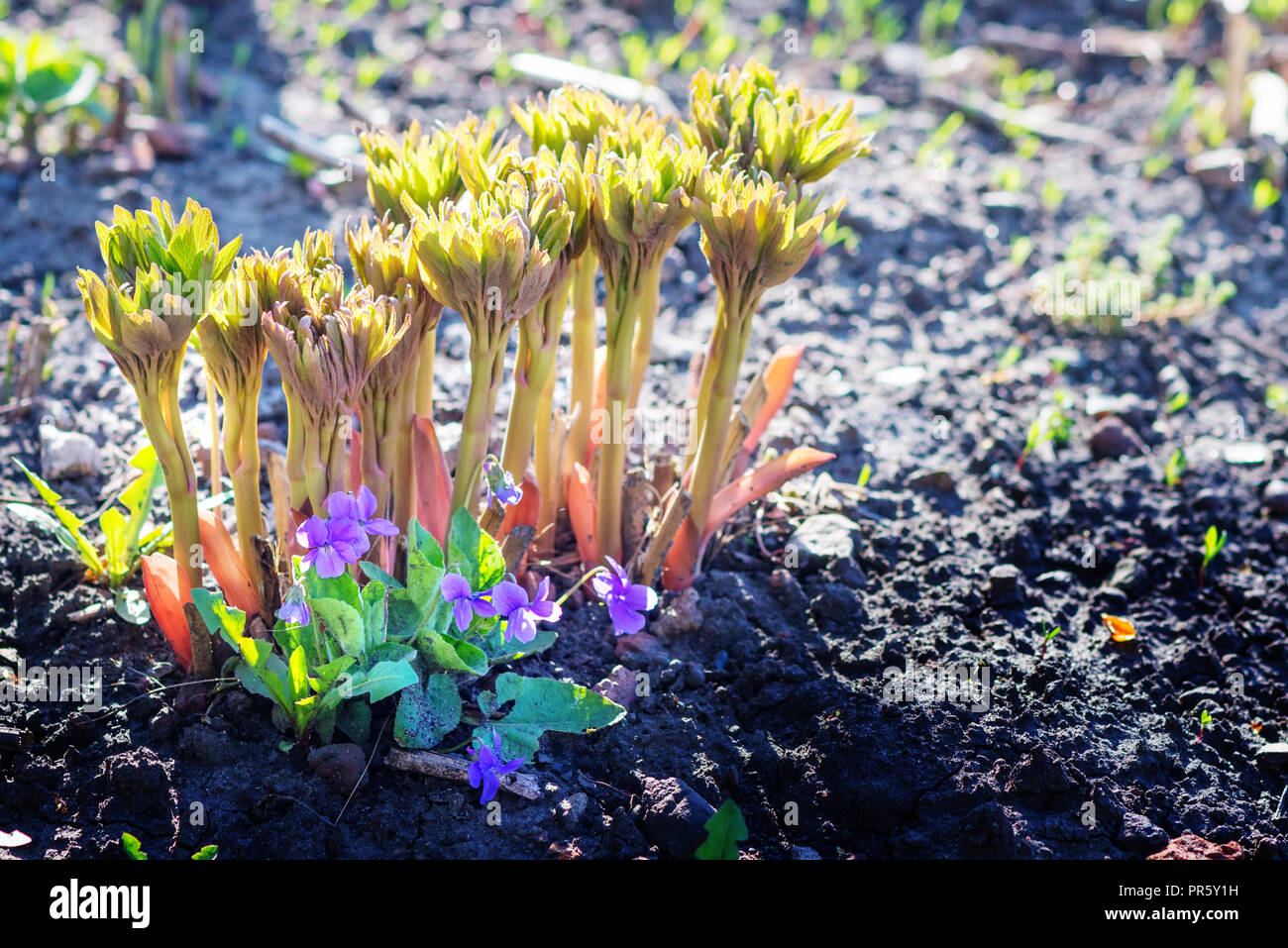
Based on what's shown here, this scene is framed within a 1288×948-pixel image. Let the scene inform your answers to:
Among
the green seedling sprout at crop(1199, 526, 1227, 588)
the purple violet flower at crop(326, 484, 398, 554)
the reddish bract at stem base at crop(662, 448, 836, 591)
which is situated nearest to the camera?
Answer: the purple violet flower at crop(326, 484, 398, 554)

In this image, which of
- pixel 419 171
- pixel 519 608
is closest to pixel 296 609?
pixel 519 608

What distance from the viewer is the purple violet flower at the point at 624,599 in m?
2.15

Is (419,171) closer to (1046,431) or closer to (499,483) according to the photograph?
(499,483)

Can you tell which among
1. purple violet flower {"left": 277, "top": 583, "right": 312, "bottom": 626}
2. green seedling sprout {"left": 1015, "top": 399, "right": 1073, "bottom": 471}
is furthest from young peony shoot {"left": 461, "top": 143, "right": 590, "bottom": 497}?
green seedling sprout {"left": 1015, "top": 399, "right": 1073, "bottom": 471}

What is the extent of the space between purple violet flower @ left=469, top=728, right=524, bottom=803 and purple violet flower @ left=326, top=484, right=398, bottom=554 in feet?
1.48

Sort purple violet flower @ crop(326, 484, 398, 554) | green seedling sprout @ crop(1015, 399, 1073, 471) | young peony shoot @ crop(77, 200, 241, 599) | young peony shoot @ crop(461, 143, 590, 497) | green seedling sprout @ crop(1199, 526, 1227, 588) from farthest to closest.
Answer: green seedling sprout @ crop(1015, 399, 1073, 471)
green seedling sprout @ crop(1199, 526, 1227, 588)
young peony shoot @ crop(461, 143, 590, 497)
purple violet flower @ crop(326, 484, 398, 554)
young peony shoot @ crop(77, 200, 241, 599)

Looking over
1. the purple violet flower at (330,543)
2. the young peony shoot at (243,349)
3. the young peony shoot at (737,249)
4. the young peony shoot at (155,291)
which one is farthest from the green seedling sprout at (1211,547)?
the young peony shoot at (155,291)

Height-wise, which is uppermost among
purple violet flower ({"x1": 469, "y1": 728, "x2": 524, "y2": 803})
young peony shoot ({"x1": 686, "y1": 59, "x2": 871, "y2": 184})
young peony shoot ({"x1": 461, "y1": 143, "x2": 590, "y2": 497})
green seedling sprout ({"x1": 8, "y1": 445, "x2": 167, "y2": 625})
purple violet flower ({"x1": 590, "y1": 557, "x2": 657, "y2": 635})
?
young peony shoot ({"x1": 686, "y1": 59, "x2": 871, "y2": 184})

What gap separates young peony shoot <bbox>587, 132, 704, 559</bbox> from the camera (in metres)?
2.08

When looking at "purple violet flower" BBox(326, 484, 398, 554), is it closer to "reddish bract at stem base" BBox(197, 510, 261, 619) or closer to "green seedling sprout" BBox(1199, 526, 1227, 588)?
"reddish bract at stem base" BBox(197, 510, 261, 619)

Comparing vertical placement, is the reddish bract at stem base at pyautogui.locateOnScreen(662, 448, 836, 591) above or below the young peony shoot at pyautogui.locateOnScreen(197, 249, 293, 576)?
below

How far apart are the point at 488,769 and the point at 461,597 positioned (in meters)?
0.33

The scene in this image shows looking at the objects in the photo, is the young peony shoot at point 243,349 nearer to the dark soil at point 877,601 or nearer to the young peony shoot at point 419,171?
the young peony shoot at point 419,171
